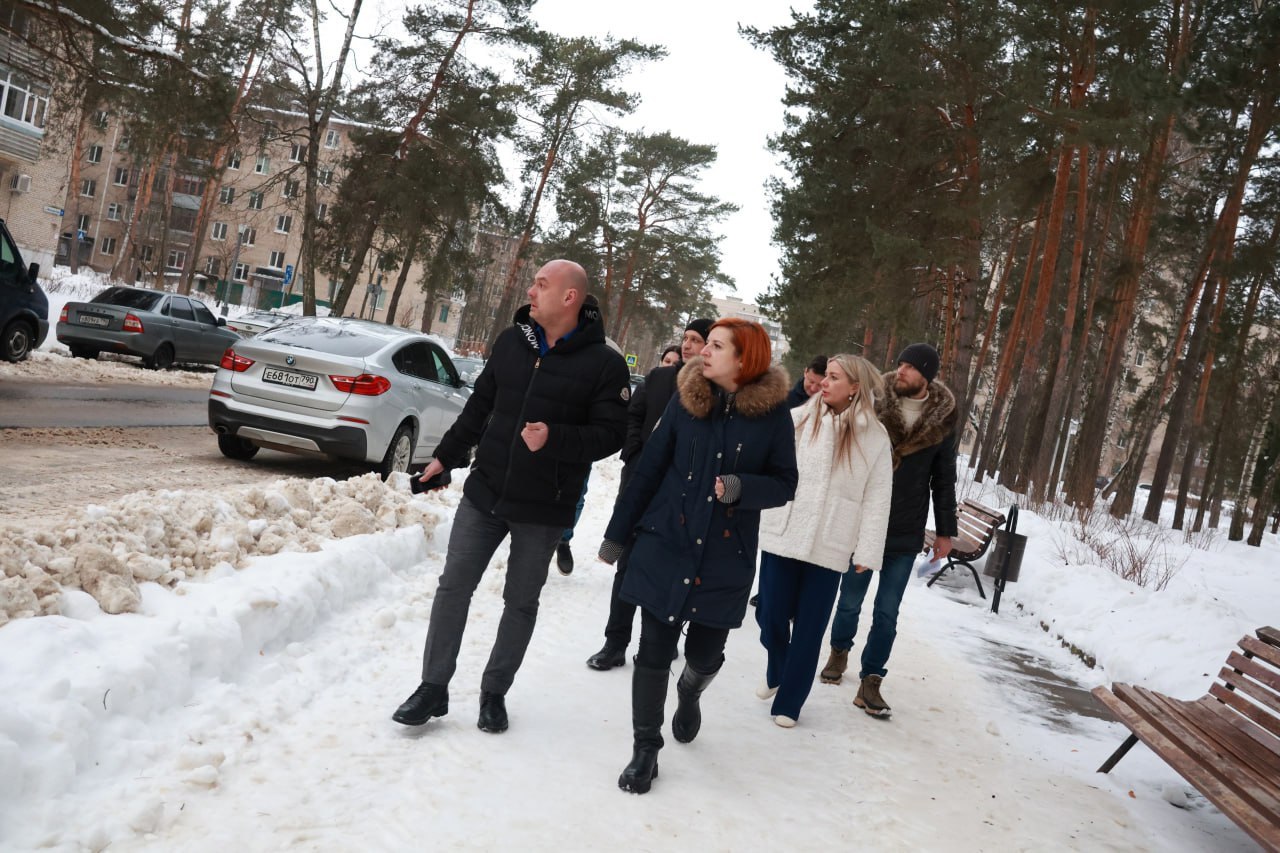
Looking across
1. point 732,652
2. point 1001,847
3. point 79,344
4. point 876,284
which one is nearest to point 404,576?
point 732,652

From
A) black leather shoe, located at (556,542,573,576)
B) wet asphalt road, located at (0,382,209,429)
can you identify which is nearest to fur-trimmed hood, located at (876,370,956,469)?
black leather shoe, located at (556,542,573,576)

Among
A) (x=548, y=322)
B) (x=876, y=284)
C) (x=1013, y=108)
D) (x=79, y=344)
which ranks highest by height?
(x=1013, y=108)

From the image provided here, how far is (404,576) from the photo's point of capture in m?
6.72

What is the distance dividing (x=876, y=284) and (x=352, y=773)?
63.8ft

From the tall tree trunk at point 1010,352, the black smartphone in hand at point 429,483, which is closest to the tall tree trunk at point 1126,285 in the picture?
the tall tree trunk at point 1010,352

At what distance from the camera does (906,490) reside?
19.9 ft

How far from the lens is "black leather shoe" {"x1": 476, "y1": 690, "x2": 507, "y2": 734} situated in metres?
4.42

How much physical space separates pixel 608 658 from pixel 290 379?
5510mm

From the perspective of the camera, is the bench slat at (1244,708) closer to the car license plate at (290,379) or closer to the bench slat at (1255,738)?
the bench slat at (1255,738)

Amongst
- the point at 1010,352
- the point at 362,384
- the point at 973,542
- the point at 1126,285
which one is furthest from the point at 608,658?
the point at 1010,352

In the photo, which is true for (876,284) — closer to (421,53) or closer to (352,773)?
(421,53)

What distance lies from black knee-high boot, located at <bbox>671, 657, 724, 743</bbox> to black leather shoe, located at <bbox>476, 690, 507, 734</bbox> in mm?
824

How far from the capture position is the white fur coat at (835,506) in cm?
529

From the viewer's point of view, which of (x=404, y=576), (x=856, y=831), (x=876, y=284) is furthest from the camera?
(x=876, y=284)
